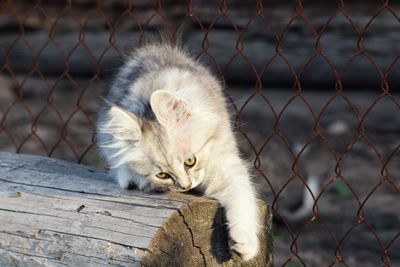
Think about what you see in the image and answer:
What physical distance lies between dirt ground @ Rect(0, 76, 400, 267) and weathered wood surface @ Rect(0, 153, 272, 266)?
1.46 m

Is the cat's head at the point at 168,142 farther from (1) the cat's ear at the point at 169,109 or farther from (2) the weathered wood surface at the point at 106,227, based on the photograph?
(2) the weathered wood surface at the point at 106,227

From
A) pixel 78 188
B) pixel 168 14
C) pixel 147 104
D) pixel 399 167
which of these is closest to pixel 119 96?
pixel 147 104

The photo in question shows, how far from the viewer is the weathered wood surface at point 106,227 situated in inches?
126

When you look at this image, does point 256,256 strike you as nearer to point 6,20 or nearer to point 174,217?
point 174,217

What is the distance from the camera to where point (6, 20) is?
8727mm

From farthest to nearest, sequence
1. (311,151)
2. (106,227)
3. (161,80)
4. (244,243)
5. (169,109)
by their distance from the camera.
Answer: (311,151), (161,80), (169,109), (244,243), (106,227)

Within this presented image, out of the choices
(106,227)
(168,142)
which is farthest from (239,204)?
(106,227)

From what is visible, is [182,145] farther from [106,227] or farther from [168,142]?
[106,227]

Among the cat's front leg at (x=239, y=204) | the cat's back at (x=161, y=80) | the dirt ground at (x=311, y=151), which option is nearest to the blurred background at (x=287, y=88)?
the dirt ground at (x=311, y=151)

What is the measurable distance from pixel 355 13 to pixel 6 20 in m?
3.74

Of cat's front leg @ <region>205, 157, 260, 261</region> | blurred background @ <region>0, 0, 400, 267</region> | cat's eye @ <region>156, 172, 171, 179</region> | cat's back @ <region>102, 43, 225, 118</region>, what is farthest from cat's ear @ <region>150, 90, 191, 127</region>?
blurred background @ <region>0, 0, 400, 267</region>

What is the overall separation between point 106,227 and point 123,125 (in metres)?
0.53

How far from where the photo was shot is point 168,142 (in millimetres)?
3605

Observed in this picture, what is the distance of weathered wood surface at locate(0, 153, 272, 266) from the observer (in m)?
3.20
